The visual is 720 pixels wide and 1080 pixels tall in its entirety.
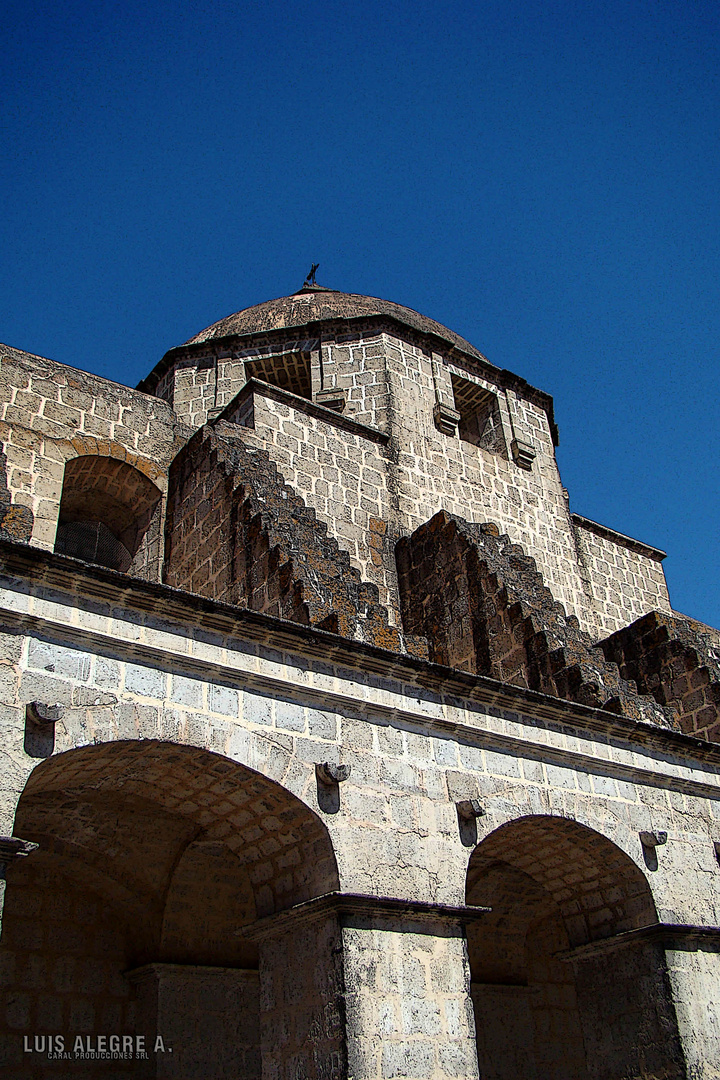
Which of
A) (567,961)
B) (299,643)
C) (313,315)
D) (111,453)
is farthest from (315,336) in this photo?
(567,961)

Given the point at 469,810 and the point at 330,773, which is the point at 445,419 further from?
the point at 330,773

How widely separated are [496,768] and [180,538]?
463 centimetres

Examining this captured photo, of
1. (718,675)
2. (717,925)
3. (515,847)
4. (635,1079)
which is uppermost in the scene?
(718,675)

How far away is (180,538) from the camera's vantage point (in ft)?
33.5

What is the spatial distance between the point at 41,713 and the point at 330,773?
6.53 ft

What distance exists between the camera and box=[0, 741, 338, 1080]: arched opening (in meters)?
7.28

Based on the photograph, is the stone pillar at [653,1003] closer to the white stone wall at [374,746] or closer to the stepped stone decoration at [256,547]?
the white stone wall at [374,746]

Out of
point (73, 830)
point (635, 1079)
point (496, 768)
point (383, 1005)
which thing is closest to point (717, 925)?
point (635, 1079)

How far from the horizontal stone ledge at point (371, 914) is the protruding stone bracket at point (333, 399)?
7661mm

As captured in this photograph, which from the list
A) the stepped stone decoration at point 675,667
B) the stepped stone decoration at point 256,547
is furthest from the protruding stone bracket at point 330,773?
the stepped stone decoration at point 675,667

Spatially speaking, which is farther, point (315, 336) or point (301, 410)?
point (315, 336)

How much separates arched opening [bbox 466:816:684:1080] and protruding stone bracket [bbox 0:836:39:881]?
3626mm

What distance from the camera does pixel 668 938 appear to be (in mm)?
7566

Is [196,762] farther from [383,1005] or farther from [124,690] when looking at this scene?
[383,1005]
